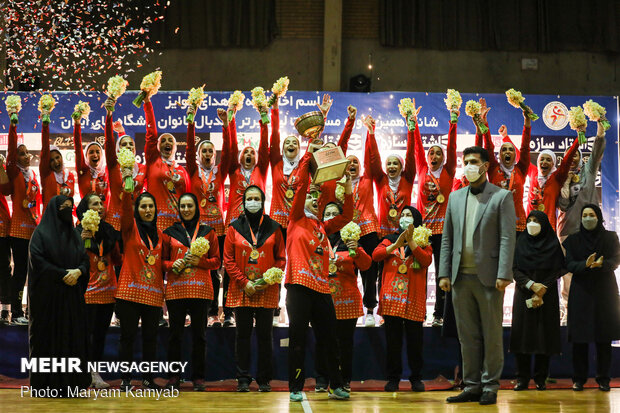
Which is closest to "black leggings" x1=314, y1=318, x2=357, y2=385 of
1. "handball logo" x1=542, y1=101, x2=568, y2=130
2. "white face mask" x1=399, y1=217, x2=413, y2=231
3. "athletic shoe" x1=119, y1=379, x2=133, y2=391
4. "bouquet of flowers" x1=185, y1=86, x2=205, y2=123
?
"white face mask" x1=399, y1=217, x2=413, y2=231

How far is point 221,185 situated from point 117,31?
420 cm

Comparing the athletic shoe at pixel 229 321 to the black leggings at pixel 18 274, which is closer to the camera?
the athletic shoe at pixel 229 321

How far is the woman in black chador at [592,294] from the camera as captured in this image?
6.84 meters

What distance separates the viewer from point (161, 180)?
302 inches

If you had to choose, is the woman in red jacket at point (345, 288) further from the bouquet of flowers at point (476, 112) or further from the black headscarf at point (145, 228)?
the bouquet of flowers at point (476, 112)

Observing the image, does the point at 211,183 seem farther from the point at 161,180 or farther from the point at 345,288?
the point at 345,288

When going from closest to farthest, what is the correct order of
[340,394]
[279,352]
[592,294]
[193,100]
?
[340,394]
[592,294]
[279,352]
[193,100]

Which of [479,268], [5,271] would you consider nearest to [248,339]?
[479,268]

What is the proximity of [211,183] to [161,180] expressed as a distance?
19.6 inches

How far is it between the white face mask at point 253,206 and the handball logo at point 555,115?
4.35 m

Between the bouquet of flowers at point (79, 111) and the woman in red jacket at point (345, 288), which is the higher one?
the bouquet of flowers at point (79, 111)

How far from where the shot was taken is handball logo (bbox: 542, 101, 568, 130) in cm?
931

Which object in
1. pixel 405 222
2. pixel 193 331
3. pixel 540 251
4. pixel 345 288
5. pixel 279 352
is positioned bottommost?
pixel 279 352

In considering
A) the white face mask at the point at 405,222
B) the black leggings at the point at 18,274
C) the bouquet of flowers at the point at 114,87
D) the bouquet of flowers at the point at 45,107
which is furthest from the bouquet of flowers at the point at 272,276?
the bouquet of flowers at the point at 45,107
